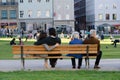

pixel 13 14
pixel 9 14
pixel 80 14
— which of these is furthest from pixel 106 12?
pixel 80 14

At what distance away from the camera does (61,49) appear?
19.1 metres

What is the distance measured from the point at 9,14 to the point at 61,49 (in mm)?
101172

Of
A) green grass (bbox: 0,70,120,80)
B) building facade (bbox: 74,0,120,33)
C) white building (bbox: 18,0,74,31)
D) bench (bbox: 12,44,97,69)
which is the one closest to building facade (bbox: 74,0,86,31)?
building facade (bbox: 74,0,120,33)

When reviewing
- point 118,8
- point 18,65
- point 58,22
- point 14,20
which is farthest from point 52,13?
point 18,65

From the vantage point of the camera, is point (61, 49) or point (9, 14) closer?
point (61, 49)

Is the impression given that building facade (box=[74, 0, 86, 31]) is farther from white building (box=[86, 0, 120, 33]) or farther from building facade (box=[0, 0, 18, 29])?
building facade (box=[0, 0, 18, 29])

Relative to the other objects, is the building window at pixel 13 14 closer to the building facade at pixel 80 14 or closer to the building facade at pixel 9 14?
the building facade at pixel 9 14

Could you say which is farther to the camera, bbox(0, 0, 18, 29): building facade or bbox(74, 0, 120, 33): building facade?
bbox(74, 0, 120, 33): building facade

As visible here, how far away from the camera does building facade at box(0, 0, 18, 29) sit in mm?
118750

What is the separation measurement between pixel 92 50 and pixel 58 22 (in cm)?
10214

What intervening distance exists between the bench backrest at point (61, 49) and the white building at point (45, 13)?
101m

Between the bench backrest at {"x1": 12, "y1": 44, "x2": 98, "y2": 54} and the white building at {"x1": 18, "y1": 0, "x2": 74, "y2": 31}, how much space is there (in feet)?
330

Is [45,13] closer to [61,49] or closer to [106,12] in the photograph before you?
[106,12]

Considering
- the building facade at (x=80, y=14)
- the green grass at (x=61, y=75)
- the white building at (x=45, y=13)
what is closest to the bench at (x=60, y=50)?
the green grass at (x=61, y=75)
